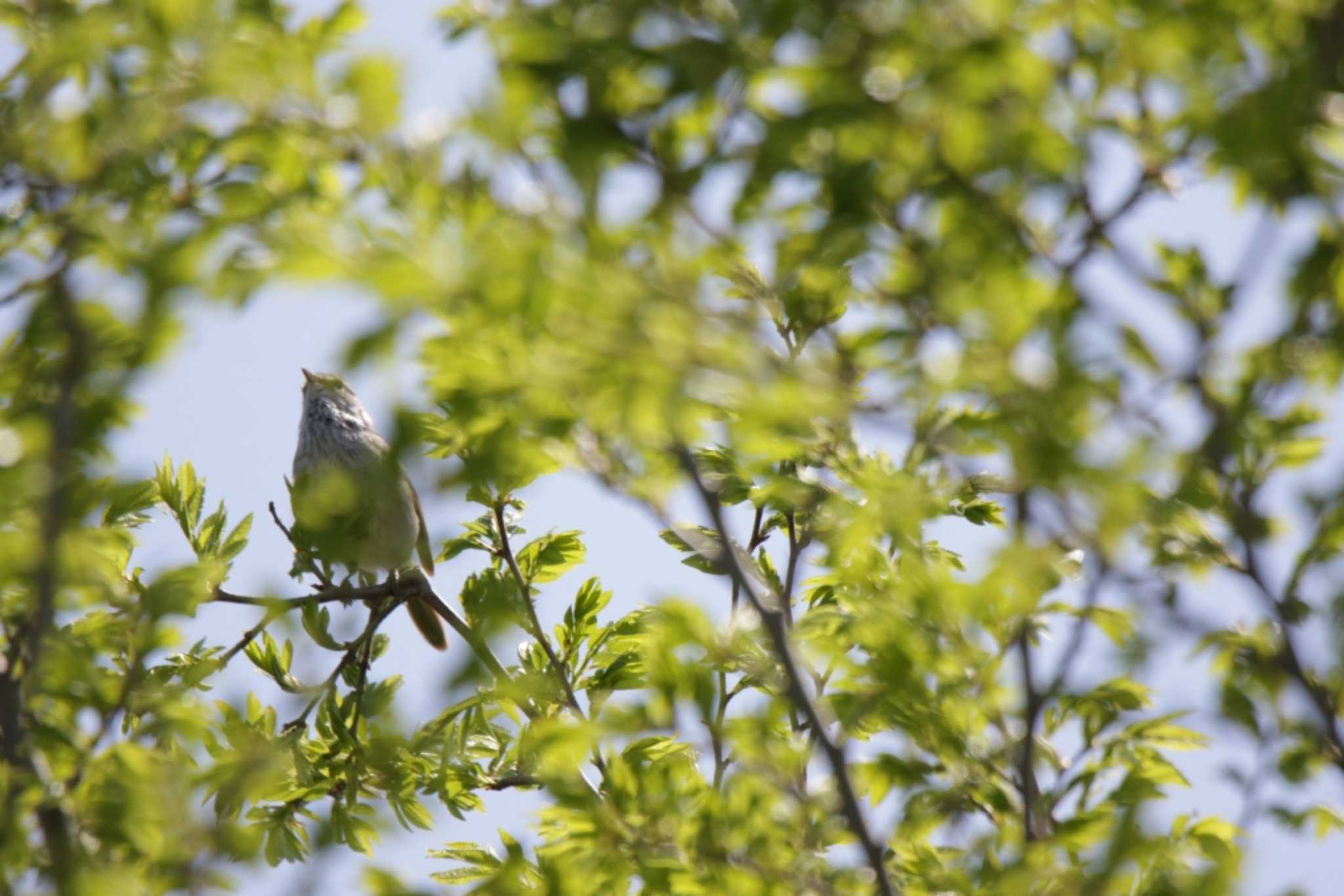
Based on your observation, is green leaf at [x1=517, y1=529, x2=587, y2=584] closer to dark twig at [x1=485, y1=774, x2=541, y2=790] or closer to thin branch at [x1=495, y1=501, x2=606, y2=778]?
thin branch at [x1=495, y1=501, x2=606, y2=778]

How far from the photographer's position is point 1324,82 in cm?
189

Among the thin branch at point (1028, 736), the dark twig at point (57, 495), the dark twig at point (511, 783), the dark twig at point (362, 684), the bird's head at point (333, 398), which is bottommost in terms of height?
the thin branch at point (1028, 736)

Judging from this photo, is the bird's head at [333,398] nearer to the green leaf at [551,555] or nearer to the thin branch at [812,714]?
the green leaf at [551,555]

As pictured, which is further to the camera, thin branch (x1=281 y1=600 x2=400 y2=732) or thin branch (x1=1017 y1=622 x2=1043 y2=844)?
thin branch (x1=281 y1=600 x2=400 y2=732)

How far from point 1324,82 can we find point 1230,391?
50cm

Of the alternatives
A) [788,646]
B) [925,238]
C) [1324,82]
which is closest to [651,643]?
[788,646]

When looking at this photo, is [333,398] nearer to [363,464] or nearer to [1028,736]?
[363,464]

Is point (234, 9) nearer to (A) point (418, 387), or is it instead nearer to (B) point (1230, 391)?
(A) point (418, 387)

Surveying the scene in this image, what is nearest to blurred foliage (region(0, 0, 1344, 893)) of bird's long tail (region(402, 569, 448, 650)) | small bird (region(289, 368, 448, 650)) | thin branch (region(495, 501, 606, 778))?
thin branch (region(495, 501, 606, 778))

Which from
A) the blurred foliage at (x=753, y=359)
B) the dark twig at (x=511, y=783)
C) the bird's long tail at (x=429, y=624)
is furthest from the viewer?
the bird's long tail at (x=429, y=624)

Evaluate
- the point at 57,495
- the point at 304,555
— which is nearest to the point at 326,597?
the point at 304,555

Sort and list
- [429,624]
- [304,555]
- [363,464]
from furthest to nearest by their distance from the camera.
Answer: [429,624]
[363,464]
[304,555]

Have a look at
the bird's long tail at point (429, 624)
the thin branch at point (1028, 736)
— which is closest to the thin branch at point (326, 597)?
the thin branch at point (1028, 736)

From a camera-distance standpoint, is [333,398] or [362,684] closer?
[362,684]
